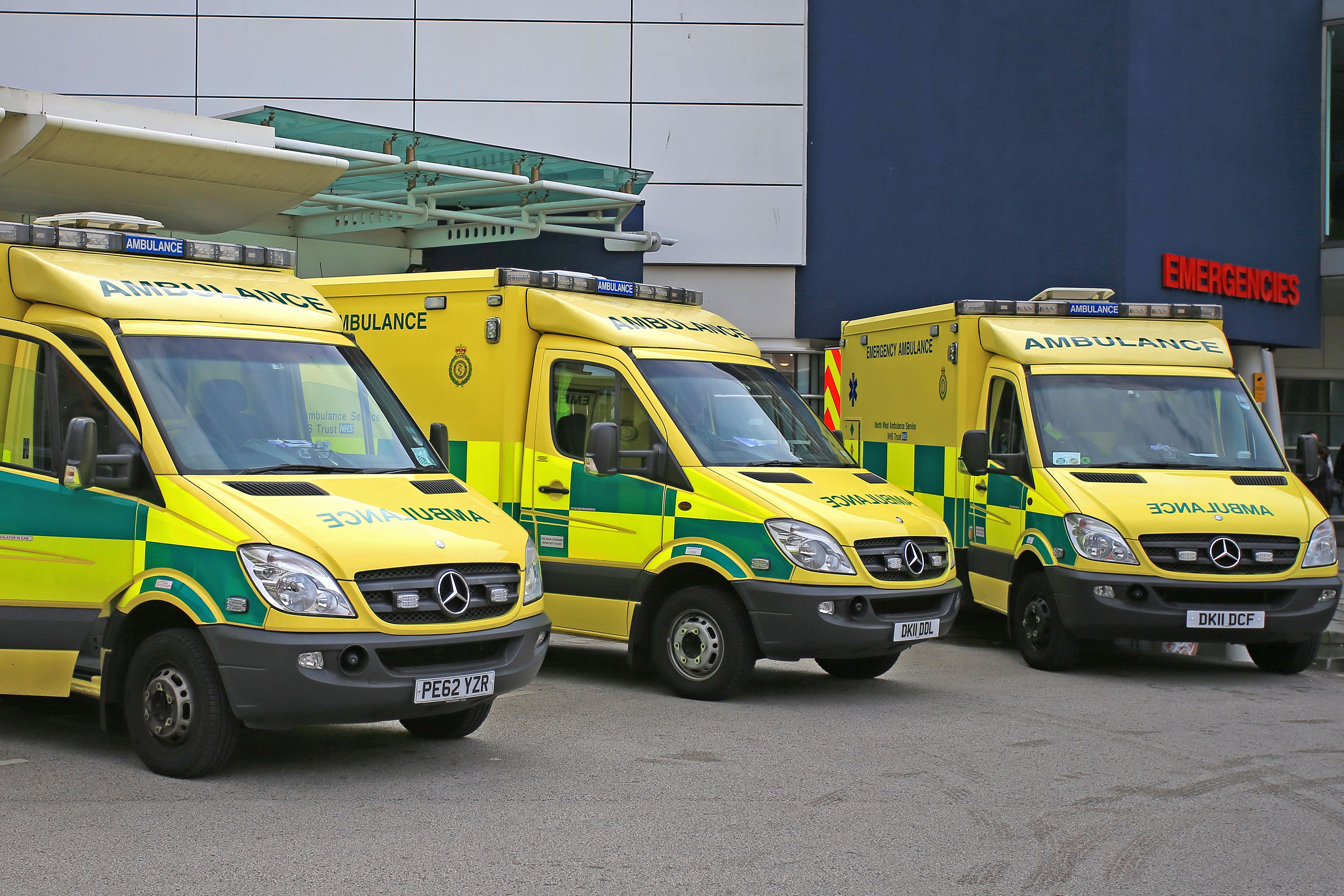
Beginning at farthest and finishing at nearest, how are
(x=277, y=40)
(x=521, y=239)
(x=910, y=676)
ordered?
(x=277, y=40), (x=521, y=239), (x=910, y=676)

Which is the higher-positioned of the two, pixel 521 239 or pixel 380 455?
pixel 521 239

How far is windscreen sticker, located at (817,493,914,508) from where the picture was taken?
8797 mm

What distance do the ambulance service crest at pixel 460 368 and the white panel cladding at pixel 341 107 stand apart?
35.5ft

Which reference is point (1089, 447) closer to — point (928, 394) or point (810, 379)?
point (928, 394)

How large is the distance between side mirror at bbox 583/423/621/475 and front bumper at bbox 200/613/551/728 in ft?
7.71

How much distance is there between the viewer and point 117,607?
660 centimetres

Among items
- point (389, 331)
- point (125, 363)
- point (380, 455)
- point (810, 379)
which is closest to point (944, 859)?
point (380, 455)

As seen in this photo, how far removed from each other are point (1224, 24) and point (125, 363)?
18.3 meters

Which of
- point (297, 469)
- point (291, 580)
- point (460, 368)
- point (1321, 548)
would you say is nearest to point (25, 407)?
point (297, 469)

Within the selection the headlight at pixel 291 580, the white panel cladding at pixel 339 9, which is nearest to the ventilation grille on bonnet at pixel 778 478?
the headlight at pixel 291 580

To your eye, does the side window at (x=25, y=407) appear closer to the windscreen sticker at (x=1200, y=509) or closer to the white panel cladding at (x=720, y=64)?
the windscreen sticker at (x=1200, y=509)

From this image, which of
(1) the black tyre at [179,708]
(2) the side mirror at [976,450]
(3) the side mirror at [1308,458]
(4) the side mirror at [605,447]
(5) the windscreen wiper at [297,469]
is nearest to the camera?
(1) the black tyre at [179,708]

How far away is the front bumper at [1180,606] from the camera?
9.80 meters

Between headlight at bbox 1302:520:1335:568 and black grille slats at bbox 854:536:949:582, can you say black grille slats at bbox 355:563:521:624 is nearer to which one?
black grille slats at bbox 854:536:949:582
